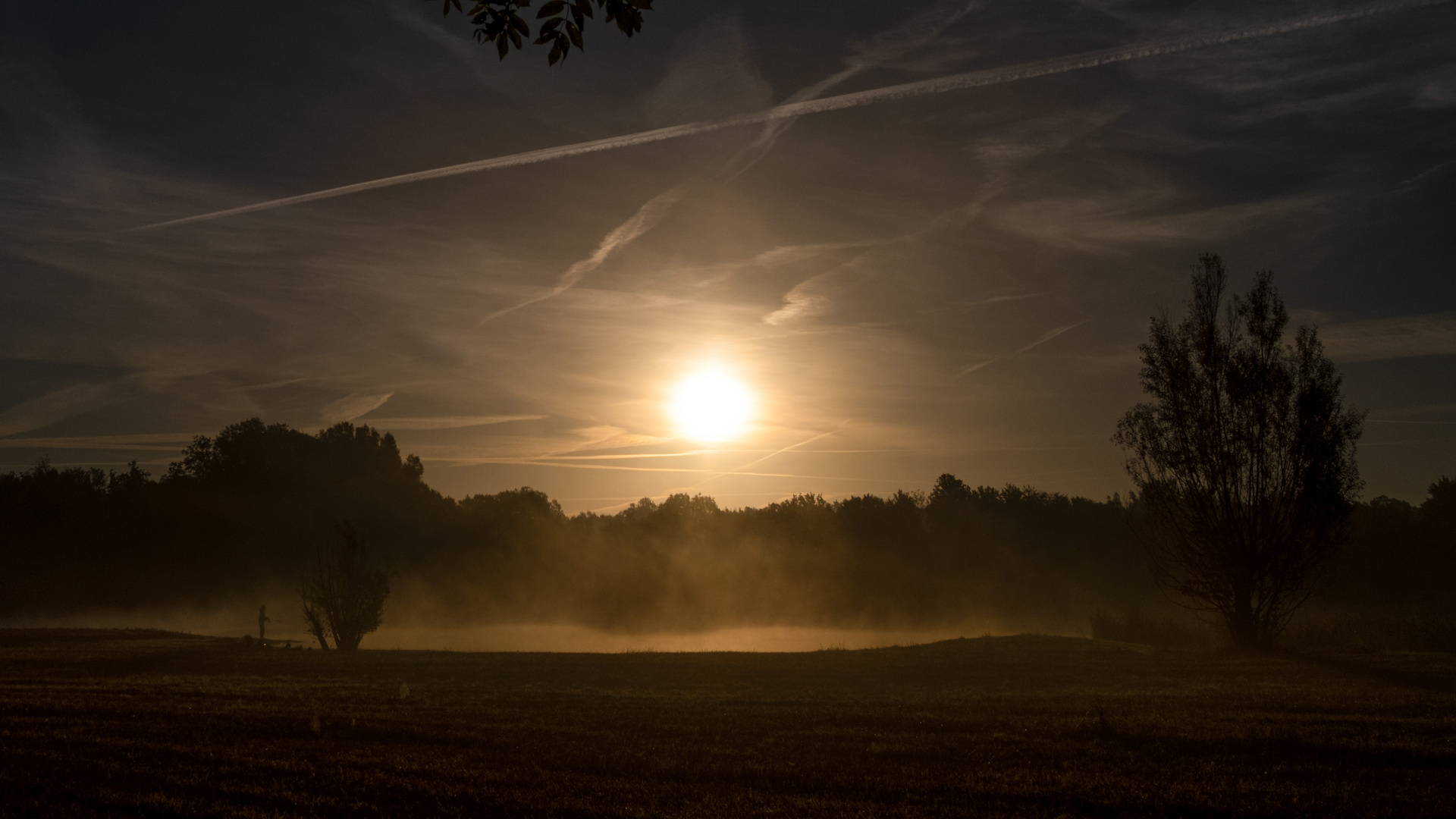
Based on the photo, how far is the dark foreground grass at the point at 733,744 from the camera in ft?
28.2

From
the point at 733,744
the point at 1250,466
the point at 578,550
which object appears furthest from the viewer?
the point at 578,550

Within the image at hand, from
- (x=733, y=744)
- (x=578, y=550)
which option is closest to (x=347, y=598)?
(x=733, y=744)

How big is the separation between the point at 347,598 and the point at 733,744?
3016cm

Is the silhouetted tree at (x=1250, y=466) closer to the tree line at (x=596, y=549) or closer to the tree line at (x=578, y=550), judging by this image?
the tree line at (x=596, y=549)

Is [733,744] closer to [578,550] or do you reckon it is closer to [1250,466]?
[1250,466]

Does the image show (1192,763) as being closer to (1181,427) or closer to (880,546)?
(1181,427)

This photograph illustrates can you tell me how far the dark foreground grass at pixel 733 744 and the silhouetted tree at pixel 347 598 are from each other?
44.6 ft

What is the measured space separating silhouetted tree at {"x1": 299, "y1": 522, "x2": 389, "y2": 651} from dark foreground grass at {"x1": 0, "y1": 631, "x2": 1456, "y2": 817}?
44.6 feet

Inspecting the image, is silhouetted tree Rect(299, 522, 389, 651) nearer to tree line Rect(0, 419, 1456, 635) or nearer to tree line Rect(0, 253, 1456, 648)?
tree line Rect(0, 253, 1456, 648)

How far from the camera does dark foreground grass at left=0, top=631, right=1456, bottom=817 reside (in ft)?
28.2

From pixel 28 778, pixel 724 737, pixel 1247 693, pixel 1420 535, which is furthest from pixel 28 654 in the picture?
pixel 1420 535

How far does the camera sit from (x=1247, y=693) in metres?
17.9

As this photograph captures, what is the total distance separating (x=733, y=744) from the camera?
1216 cm

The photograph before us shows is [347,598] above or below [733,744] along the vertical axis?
above
